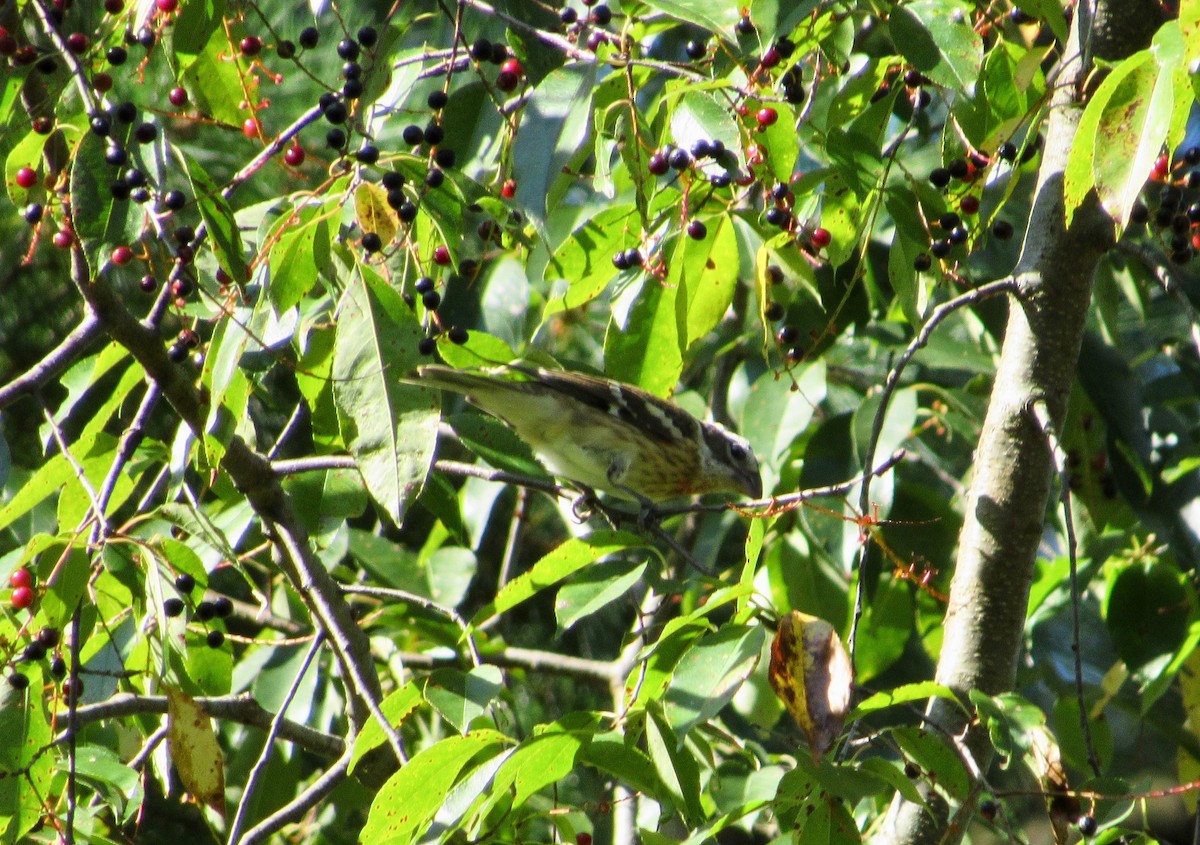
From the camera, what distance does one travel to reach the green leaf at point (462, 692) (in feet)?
8.91

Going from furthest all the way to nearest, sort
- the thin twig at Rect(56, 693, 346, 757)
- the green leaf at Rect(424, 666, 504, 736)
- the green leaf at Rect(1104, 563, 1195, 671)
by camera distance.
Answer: the green leaf at Rect(1104, 563, 1195, 671) < the thin twig at Rect(56, 693, 346, 757) < the green leaf at Rect(424, 666, 504, 736)

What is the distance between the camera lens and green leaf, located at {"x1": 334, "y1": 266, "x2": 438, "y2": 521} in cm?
226

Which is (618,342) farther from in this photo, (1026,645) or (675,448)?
(1026,645)

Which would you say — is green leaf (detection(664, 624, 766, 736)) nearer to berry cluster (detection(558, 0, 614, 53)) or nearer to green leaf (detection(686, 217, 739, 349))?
green leaf (detection(686, 217, 739, 349))

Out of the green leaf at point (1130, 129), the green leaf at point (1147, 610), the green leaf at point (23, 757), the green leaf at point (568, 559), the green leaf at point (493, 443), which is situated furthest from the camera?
the green leaf at point (1147, 610)

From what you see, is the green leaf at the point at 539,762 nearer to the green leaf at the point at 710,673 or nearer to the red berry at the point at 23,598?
the green leaf at the point at 710,673

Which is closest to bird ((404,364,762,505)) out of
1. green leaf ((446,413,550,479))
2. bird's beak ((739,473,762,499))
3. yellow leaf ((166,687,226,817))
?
bird's beak ((739,473,762,499))

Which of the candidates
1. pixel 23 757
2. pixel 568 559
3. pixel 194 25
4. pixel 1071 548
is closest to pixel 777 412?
pixel 568 559

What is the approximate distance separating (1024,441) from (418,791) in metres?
1.74

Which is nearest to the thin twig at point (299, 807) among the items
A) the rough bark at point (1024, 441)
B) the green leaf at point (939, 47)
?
the rough bark at point (1024, 441)

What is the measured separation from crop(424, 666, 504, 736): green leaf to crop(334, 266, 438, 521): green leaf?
0.67m

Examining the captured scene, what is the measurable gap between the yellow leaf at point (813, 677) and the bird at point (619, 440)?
7.81 ft

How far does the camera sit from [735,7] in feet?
8.43

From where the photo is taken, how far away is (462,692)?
110 inches
